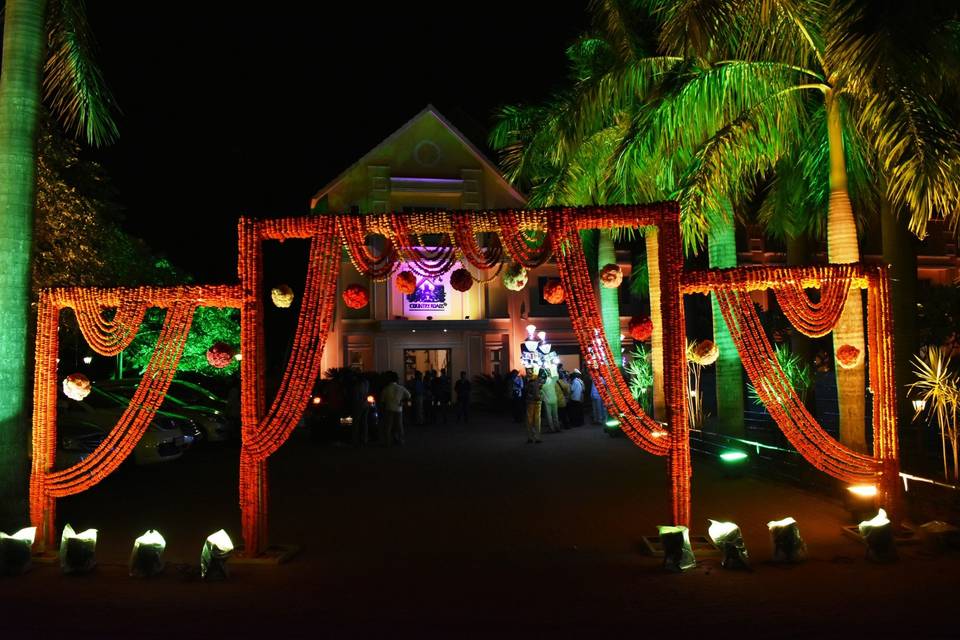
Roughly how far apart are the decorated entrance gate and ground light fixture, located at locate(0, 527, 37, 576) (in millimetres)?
620

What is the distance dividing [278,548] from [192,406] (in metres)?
10.7

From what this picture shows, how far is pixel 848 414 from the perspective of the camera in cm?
955

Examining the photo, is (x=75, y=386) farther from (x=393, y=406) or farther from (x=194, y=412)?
(x=194, y=412)

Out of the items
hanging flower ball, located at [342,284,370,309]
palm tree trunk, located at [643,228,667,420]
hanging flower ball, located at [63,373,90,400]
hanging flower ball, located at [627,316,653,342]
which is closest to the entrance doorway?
palm tree trunk, located at [643,228,667,420]

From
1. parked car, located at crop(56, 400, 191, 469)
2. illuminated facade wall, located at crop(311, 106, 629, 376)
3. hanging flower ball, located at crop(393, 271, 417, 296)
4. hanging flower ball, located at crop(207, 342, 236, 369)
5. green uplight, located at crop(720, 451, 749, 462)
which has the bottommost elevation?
green uplight, located at crop(720, 451, 749, 462)

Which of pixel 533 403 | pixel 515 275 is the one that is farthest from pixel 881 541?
pixel 533 403

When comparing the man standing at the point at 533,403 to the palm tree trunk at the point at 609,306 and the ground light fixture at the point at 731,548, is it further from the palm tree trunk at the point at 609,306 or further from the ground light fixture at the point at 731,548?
the ground light fixture at the point at 731,548

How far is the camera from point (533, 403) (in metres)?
15.8

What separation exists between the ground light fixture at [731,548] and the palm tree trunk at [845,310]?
327 centimetres

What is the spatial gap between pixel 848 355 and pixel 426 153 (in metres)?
22.0

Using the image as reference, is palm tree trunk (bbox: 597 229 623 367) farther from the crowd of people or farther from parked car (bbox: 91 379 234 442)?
parked car (bbox: 91 379 234 442)

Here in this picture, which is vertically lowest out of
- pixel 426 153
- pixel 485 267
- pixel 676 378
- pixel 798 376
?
pixel 798 376

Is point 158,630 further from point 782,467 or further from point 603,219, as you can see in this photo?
point 782,467

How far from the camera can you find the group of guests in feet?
52.2
